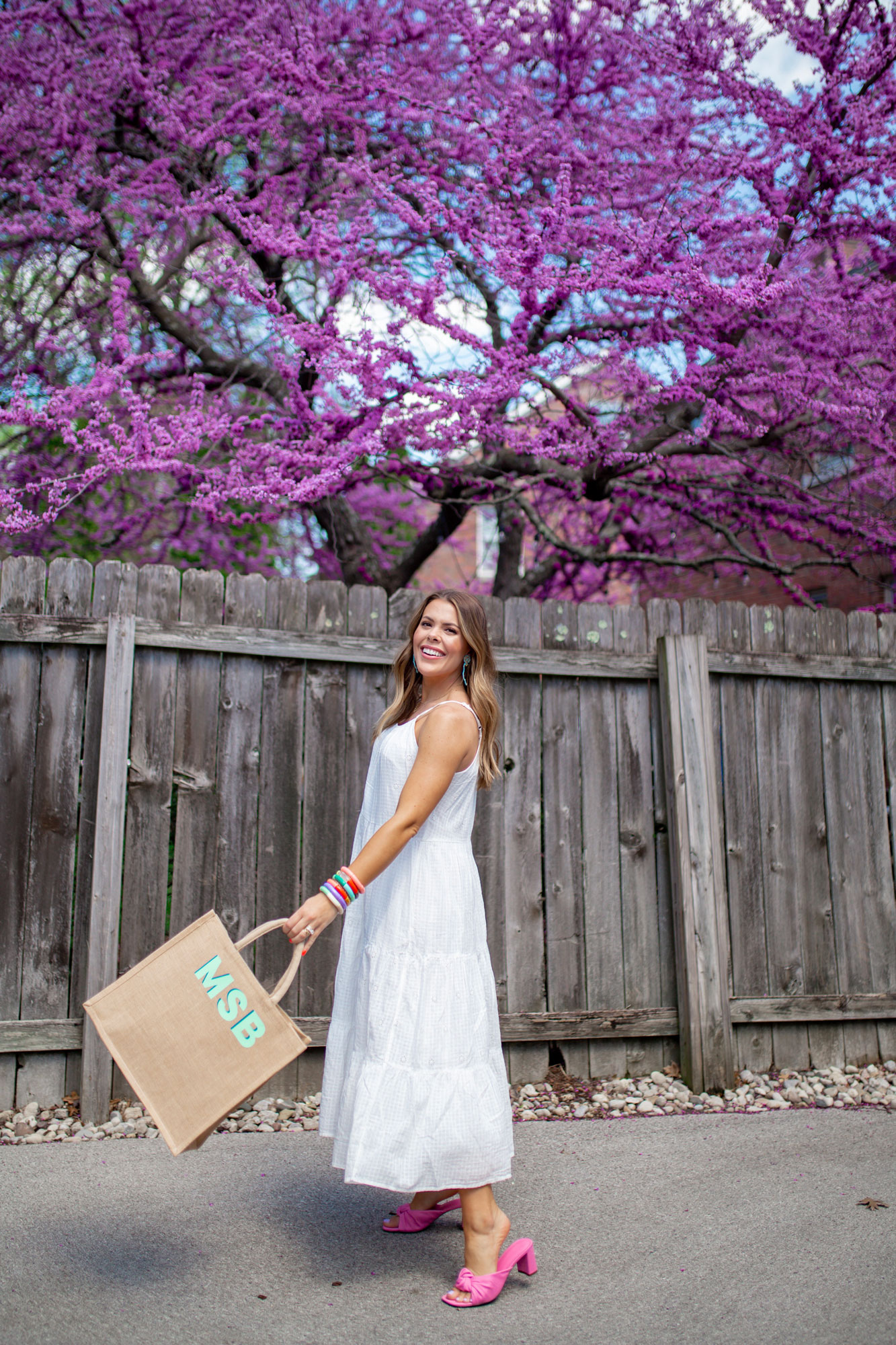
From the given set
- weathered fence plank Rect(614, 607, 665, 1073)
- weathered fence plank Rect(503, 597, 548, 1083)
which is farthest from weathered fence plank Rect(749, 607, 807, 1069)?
weathered fence plank Rect(503, 597, 548, 1083)

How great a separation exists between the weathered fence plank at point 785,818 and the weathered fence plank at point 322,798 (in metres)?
1.91

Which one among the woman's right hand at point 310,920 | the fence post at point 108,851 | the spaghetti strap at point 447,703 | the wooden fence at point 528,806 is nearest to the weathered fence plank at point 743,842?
the wooden fence at point 528,806

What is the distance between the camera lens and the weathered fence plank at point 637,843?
416 centimetres

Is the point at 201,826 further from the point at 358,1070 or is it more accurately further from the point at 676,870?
the point at 676,870

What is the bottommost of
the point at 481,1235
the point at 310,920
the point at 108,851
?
the point at 481,1235

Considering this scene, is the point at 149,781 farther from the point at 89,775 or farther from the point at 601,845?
the point at 601,845

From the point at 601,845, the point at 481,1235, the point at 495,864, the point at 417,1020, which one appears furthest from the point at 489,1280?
the point at 601,845

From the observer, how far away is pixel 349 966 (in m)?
2.54

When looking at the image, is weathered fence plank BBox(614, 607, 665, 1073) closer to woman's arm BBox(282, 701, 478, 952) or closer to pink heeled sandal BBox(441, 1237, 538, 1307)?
pink heeled sandal BBox(441, 1237, 538, 1307)

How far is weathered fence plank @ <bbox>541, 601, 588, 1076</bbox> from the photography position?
4.08 metres

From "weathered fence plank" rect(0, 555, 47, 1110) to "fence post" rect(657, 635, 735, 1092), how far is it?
2587 mm

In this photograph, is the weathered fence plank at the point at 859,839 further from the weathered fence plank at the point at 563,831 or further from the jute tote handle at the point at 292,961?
the jute tote handle at the point at 292,961

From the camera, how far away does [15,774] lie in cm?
365

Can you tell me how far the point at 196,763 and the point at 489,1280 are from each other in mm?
2175
